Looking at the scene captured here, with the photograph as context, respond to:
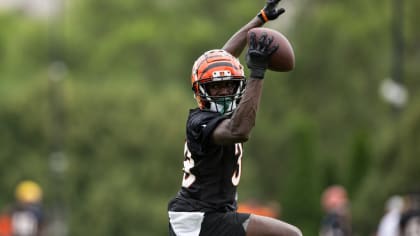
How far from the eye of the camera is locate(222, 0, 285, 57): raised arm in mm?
9734

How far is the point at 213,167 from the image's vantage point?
9156 mm

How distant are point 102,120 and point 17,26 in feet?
54.8

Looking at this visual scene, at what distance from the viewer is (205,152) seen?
908 centimetres

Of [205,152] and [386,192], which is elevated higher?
[205,152]

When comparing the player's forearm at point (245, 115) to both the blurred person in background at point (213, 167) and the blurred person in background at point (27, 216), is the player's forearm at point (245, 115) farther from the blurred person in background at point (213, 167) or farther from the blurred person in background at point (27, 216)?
the blurred person in background at point (27, 216)

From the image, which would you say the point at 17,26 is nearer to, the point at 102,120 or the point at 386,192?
the point at 102,120

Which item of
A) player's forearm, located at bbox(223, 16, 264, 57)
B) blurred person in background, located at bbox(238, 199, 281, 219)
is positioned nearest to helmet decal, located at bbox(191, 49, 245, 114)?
player's forearm, located at bbox(223, 16, 264, 57)

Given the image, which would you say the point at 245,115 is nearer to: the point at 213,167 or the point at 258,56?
the point at 258,56

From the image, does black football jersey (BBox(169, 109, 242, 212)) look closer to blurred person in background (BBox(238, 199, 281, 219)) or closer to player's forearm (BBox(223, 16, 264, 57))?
player's forearm (BBox(223, 16, 264, 57))

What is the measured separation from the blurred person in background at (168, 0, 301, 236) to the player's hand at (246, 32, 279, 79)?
24 centimetres

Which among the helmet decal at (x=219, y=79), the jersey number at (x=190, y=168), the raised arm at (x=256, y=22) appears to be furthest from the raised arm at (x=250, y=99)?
the raised arm at (x=256, y=22)

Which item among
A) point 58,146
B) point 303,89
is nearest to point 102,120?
point 58,146

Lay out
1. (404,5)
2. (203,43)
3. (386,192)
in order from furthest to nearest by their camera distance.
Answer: (203,43) → (404,5) → (386,192)

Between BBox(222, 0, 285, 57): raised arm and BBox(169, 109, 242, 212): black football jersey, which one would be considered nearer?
BBox(169, 109, 242, 212): black football jersey
